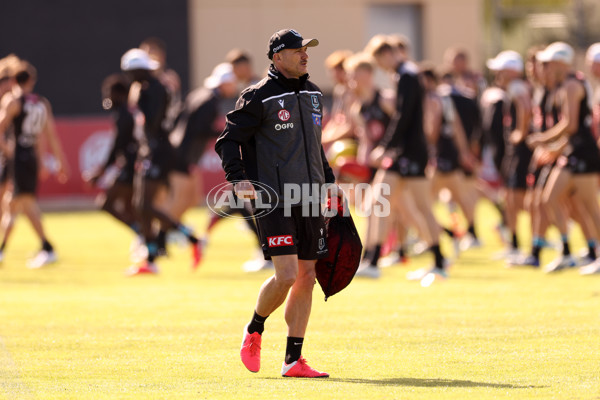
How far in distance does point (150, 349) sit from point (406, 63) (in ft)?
19.0

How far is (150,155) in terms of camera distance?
50.3 feet

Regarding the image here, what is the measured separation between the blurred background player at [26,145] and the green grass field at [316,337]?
3.71ft

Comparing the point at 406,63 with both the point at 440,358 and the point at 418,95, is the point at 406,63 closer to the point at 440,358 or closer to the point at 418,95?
the point at 418,95

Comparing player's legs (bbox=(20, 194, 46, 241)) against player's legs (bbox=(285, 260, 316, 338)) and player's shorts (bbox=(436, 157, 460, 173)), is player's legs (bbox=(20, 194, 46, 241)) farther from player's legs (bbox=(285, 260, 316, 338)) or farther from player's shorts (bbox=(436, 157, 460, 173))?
player's legs (bbox=(285, 260, 316, 338))

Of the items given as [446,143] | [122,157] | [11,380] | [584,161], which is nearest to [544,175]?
[584,161]

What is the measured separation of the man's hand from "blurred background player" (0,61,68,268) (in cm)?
896

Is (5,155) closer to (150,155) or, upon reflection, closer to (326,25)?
(150,155)

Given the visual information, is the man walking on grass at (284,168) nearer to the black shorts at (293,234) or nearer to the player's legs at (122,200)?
the black shorts at (293,234)

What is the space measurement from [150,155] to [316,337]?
6190 mm

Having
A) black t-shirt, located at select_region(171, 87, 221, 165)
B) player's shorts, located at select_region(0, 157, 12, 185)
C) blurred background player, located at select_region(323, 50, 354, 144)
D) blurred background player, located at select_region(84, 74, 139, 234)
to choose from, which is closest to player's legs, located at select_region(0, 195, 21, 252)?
player's shorts, located at select_region(0, 157, 12, 185)

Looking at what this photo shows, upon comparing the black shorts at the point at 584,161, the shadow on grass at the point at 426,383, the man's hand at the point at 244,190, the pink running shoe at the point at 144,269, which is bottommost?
the pink running shoe at the point at 144,269

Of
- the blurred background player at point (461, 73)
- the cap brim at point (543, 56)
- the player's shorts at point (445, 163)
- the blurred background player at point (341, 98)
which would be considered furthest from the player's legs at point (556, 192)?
the blurred background player at point (461, 73)

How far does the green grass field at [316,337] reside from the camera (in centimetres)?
752

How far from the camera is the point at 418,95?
1370 cm
